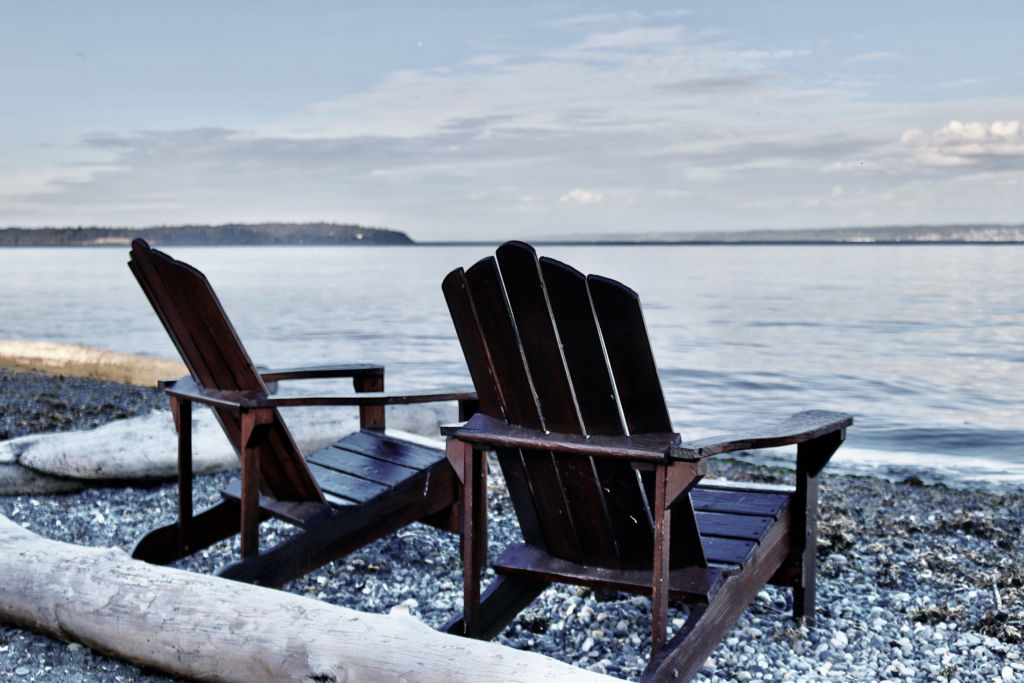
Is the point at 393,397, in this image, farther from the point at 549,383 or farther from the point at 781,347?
the point at 781,347

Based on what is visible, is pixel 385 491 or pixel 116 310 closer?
pixel 385 491

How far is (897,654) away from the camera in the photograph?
9.12 feet

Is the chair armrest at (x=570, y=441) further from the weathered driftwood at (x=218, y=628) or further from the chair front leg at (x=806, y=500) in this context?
the chair front leg at (x=806, y=500)

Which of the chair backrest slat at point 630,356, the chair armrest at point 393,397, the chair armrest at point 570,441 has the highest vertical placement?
the chair backrest slat at point 630,356

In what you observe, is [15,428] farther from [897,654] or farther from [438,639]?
[897,654]

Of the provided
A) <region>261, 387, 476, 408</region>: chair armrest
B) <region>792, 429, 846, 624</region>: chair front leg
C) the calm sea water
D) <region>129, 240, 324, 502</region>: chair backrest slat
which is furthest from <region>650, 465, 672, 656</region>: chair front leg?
the calm sea water

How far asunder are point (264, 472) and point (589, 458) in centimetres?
146

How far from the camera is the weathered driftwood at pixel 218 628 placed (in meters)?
2.00

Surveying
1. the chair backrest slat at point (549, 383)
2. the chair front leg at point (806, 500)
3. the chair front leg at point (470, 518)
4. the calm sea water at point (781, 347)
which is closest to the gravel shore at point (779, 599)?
the chair front leg at point (806, 500)

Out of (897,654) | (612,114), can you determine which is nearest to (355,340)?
(897,654)

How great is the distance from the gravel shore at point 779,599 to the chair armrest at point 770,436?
0.74 m

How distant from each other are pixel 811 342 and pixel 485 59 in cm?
1513

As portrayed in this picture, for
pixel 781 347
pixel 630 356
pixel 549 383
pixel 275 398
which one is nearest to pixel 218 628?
pixel 275 398

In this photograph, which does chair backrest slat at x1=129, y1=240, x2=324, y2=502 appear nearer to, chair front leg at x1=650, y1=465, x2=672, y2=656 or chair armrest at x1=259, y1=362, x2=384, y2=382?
chair armrest at x1=259, y1=362, x2=384, y2=382
